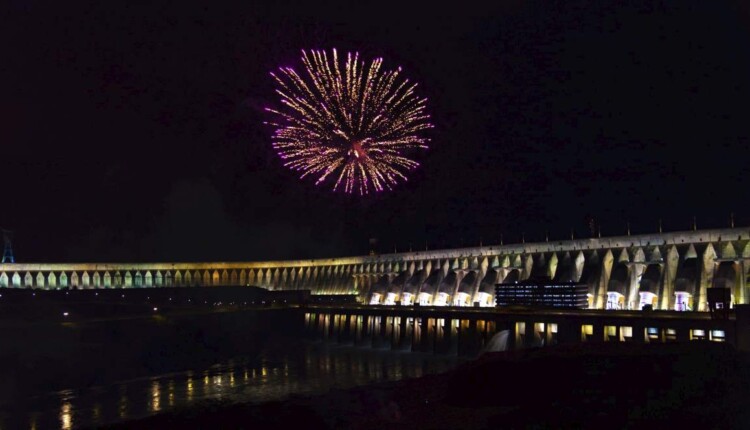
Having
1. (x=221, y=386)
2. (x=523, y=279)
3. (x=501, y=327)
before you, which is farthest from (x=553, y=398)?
(x=523, y=279)

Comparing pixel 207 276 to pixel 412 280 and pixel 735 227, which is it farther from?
pixel 735 227

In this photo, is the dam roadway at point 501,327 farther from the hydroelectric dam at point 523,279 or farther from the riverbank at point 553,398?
the riverbank at point 553,398

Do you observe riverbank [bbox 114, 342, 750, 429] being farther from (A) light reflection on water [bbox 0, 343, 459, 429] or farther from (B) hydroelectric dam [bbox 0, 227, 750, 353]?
(B) hydroelectric dam [bbox 0, 227, 750, 353]

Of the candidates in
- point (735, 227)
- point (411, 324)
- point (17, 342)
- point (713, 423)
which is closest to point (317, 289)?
point (411, 324)

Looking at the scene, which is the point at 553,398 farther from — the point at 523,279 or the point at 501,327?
the point at 523,279

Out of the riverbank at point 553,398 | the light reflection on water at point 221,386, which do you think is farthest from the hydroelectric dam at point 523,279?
the riverbank at point 553,398

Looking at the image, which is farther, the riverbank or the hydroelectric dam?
the hydroelectric dam

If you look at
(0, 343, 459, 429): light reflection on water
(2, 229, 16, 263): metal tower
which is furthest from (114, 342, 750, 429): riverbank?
(2, 229, 16, 263): metal tower
